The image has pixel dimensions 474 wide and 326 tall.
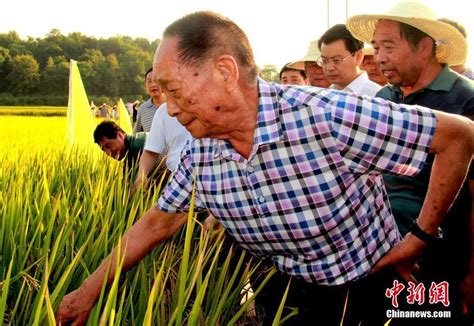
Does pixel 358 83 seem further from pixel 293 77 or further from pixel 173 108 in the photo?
pixel 173 108

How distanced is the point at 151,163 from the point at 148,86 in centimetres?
94

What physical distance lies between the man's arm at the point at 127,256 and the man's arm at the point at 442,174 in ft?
1.63

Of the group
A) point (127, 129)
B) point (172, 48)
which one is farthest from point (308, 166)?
point (127, 129)

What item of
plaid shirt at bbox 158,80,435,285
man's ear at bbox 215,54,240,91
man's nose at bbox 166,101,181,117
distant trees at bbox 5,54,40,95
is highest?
man's ear at bbox 215,54,240,91

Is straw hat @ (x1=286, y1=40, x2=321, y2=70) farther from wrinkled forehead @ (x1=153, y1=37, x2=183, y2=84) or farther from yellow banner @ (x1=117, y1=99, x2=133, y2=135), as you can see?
yellow banner @ (x1=117, y1=99, x2=133, y2=135)

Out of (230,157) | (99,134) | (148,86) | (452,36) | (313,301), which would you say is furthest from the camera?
(148,86)

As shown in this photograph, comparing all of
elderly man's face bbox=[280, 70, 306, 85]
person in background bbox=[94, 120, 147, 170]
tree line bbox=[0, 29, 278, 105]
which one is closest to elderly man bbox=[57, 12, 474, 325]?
person in background bbox=[94, 120, 147, 170]

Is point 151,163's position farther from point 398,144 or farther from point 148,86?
point 398,144

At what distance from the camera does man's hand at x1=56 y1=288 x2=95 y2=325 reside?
42.5 inches

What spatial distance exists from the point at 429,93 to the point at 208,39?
2.87 feet

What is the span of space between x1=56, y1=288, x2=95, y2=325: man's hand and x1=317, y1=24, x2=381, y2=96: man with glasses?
204 centimetres

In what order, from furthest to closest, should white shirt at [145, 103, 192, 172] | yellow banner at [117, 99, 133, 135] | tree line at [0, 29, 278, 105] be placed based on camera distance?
Result: tree line at [0, 29, 278, 105] < yellow banner at [117, 99, 133, 135] < white shirt at [145, 103, 192, 172]

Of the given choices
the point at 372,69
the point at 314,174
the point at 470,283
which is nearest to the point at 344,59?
the point at 372,69

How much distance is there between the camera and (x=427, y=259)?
156cm
